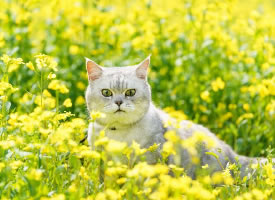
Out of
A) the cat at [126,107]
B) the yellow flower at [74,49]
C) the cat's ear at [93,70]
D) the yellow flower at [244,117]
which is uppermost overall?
the yellow flower at [74,49]

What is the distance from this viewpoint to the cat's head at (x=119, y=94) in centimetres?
331

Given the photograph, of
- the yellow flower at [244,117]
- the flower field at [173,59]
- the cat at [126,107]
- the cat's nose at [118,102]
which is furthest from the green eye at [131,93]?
the yellow flower at [244,117]

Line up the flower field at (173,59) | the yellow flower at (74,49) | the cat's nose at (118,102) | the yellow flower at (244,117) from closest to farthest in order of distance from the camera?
the cat's nose at (118,102)
the yellow flower at (244,117)
the flower field at (173,59)
the yellow flower at (74,49)

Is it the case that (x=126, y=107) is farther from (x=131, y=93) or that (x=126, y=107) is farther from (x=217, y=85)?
(x=217, y=85)

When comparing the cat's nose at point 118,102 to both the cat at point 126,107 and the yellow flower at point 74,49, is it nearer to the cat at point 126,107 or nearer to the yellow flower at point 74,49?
the cat at point 126,107

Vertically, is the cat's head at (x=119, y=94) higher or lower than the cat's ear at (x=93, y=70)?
lower

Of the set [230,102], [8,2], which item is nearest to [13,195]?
[230,102]

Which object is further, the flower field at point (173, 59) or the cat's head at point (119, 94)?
the flower field at point (173, 59)

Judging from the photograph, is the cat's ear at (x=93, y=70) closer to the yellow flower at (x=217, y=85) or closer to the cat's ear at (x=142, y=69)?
Answer: the cat's ear at (x=142, y=69)

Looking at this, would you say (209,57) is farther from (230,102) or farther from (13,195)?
(13,195)

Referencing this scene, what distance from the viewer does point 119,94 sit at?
3.39 m

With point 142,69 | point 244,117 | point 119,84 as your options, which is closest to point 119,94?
point 119,84

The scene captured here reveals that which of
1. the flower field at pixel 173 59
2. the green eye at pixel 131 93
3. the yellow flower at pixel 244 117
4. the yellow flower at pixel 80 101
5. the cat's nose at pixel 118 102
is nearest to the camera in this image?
the cat's nose at pixel 118 102

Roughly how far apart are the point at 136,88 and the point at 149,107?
193 millimetres
